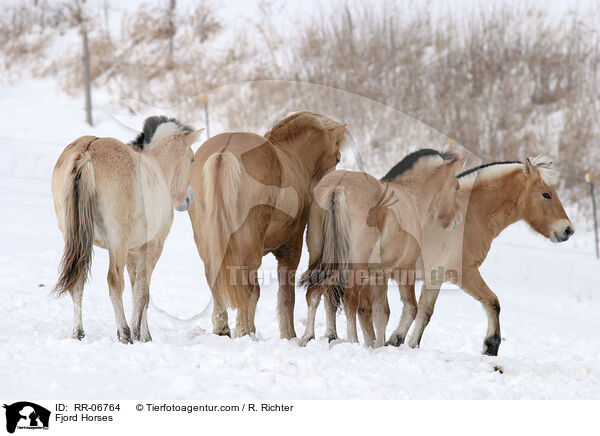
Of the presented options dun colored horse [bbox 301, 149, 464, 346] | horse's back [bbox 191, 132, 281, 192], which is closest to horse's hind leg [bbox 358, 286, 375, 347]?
→ dun colored horse [bbox 301, 149, 464, 346]

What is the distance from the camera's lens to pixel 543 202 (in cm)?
719

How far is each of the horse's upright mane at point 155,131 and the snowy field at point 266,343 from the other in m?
0.66

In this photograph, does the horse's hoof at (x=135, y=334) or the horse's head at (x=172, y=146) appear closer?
the horse's hoof at (x=135, y=334)

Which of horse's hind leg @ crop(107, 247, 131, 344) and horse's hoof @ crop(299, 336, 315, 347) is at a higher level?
horse's hind leg @ crop(107, 247, 131, 344)

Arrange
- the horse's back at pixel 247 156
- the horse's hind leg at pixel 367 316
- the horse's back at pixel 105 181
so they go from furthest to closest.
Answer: the horse's hind leg at pixel 367 316, the horse's back at pixel 247 156, the horse's back at pixel 105 181

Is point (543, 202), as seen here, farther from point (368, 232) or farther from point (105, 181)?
point (105, 181)

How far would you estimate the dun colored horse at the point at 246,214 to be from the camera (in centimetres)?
538

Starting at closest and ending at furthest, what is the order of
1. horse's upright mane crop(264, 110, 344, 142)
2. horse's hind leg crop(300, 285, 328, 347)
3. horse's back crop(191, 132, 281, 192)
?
horse's back crop(191, 132, 281, 192), horse's hind leg crop(300, 285, 328, 347), horse's upright mane crop(264, 110, 344, 142)

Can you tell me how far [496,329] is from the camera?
6.76 m

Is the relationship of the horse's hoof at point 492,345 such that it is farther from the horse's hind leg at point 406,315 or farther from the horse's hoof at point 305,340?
the horse's hoof at point 305,340

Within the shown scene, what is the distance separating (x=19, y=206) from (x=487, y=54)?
13106 mm

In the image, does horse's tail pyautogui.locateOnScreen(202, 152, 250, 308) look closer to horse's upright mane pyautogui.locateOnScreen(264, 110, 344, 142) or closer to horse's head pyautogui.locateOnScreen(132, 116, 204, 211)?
horse's head pyautogui.locateOnScreen(132, 116, 204, 211)

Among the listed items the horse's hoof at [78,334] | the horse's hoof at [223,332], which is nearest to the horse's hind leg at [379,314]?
the horse's hoof at [223,332]

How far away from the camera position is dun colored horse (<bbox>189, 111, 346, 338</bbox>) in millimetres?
5383
